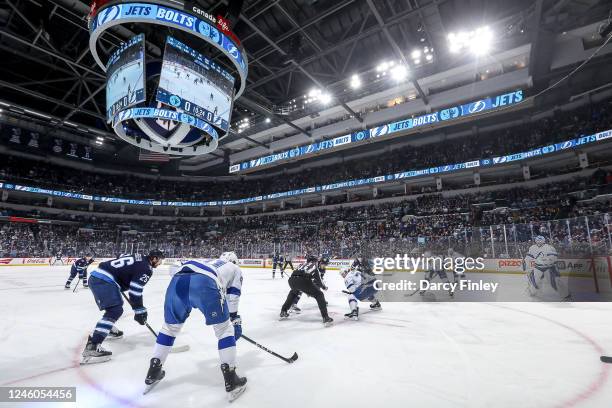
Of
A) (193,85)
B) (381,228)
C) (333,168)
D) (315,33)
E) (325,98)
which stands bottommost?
(381,228)

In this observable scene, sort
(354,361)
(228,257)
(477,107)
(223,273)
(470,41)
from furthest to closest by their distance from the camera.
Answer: (470,41)
(477,107)
(228,257)
(223,273)
(354,361)

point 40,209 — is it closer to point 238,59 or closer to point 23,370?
point 238,59

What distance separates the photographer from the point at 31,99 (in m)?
23.1

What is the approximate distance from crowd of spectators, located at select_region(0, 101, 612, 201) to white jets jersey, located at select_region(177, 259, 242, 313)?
77.6 feet

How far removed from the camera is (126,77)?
34.0 ft

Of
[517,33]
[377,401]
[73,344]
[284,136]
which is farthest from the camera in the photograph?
[284,136]

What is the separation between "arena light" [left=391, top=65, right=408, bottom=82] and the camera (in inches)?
668

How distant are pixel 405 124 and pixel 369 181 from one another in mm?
10162

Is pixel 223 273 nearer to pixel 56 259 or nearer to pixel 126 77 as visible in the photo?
pixel 126 77

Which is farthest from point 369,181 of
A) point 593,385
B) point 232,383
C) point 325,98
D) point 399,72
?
point 232,383

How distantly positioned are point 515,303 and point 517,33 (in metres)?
14.1

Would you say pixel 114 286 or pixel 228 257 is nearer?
pixel 228 257

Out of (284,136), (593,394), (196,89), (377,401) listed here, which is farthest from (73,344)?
(284,136)

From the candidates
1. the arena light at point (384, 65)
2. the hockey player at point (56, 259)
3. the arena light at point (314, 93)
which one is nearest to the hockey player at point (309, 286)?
the arena light at point (384, 65)
